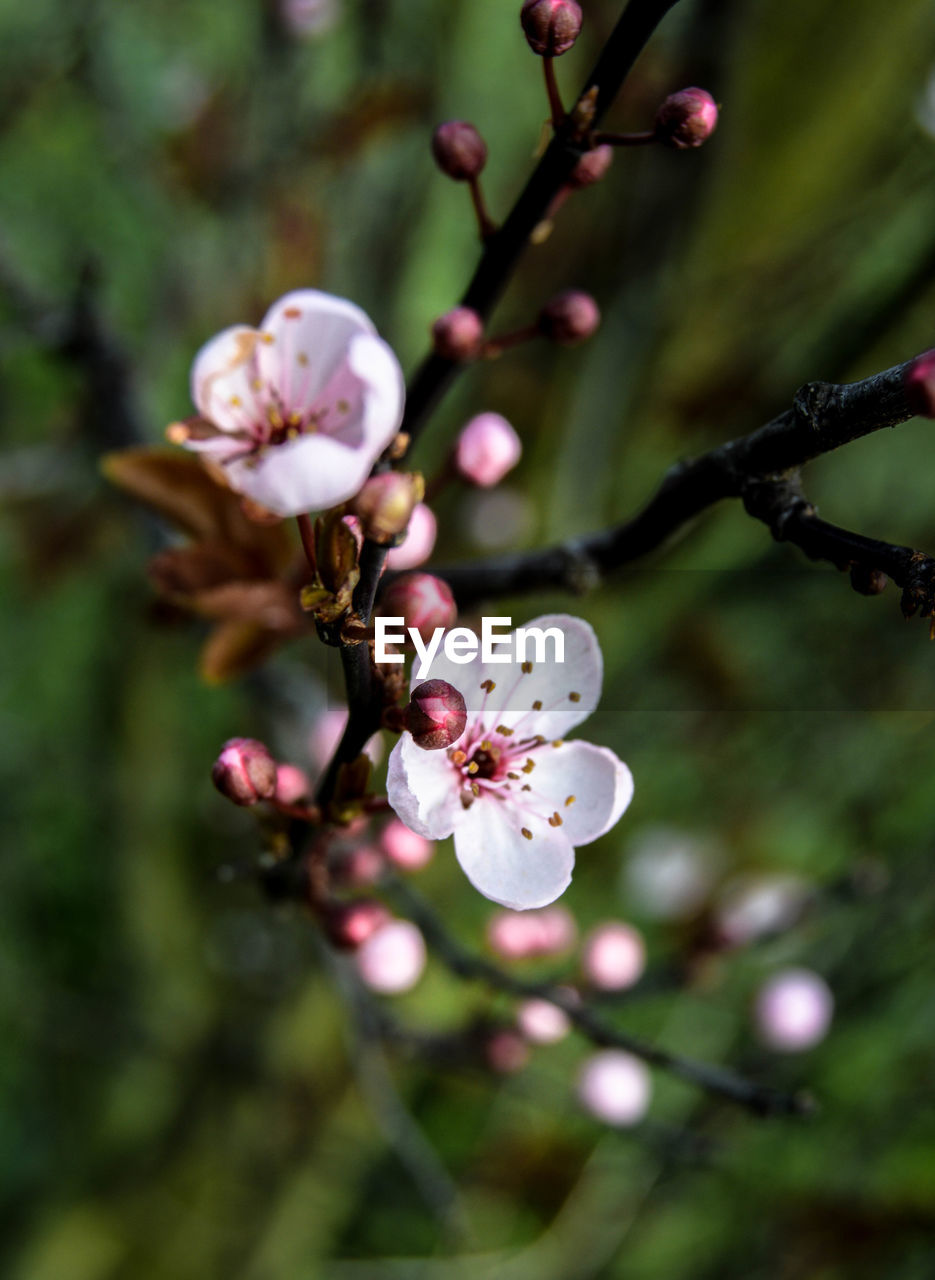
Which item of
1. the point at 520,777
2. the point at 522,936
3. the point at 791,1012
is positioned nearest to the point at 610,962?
the point at 522,936

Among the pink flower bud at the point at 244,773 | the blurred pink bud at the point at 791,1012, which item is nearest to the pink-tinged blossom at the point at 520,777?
the pink flower bud at the point at 244,773

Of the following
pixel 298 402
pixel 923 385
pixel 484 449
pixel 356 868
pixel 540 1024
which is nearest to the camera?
pixel 923 385

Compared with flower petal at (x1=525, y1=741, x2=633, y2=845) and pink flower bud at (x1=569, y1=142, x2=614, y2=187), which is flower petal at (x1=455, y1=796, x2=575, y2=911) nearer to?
flower petal at (x1=525, y1=741, x2=633, y2=845)

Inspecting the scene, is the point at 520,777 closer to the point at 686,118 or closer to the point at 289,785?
the point at 289,785

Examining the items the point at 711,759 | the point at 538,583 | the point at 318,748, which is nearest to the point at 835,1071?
the point at 711,759

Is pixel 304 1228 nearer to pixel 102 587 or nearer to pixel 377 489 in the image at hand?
pixel 102 587

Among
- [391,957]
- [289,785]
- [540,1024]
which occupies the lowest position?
[540,1024]
